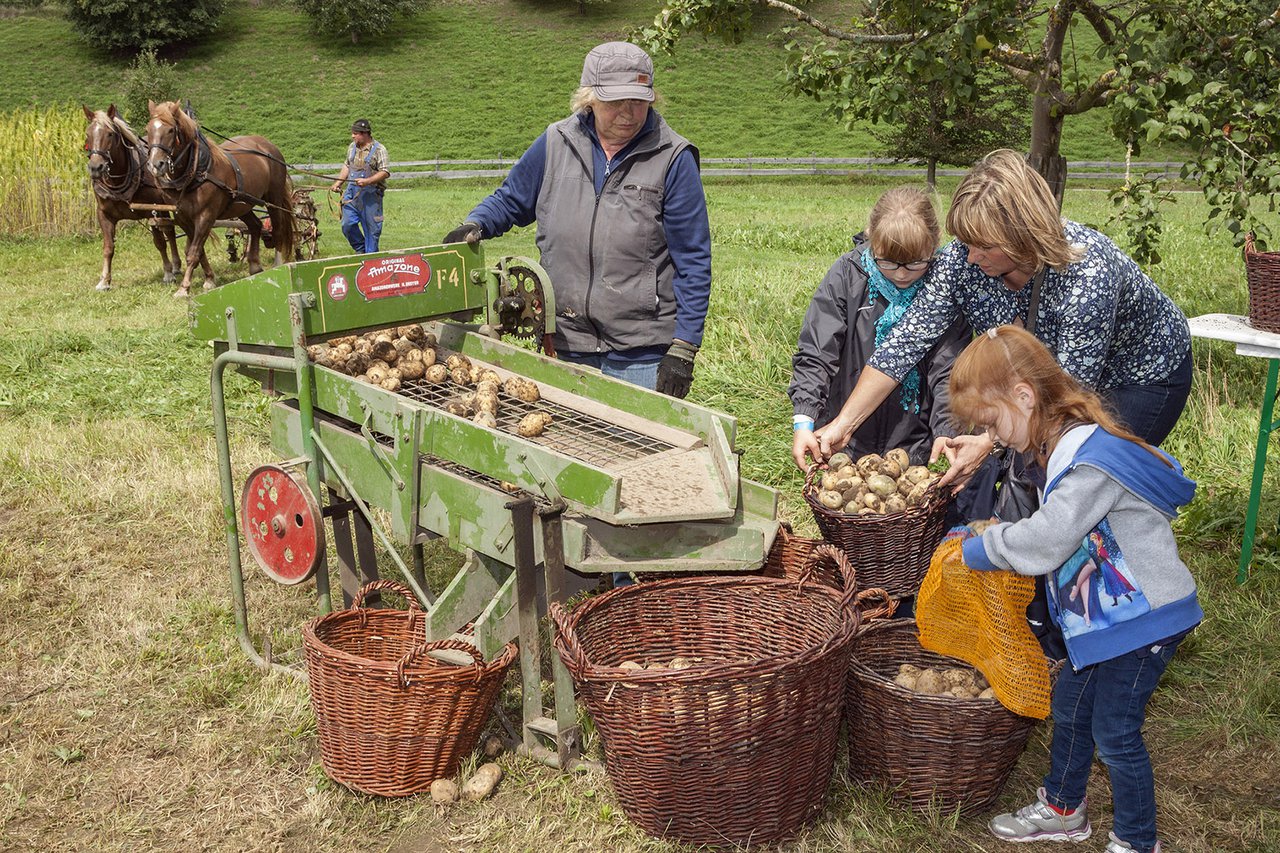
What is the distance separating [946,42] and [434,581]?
152 inches

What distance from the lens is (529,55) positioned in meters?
51.7

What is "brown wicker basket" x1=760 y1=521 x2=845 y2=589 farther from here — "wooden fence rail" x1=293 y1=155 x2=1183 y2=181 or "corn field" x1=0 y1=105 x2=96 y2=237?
"wooden fence rail" x1=293 y1=155 x2=1183 y2=181

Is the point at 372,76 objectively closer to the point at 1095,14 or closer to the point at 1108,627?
the point at 1095,14

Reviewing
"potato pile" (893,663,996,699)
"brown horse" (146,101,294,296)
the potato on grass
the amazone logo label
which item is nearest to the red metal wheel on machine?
the amazone logo label

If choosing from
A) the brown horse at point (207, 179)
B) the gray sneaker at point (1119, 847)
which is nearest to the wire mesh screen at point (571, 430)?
the gray sneaker at point (1119, 847)

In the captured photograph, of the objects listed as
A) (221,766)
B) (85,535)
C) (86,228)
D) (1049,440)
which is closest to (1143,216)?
(1049,440)

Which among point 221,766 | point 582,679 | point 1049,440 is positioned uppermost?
point 1049,440

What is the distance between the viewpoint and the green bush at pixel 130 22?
5059 centimetres

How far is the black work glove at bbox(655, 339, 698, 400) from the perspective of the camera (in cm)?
432

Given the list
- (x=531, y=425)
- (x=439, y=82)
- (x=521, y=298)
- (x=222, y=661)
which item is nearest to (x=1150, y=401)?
(x=531, y=425)

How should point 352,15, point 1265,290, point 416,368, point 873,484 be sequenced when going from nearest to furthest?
point 873,484 → point 416,368 → point 1265,290 → point 352,15

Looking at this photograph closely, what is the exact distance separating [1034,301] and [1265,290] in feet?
6.84

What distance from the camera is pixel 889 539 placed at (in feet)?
12.1

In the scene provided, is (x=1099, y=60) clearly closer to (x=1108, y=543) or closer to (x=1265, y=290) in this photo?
(x=1265, y=290)
